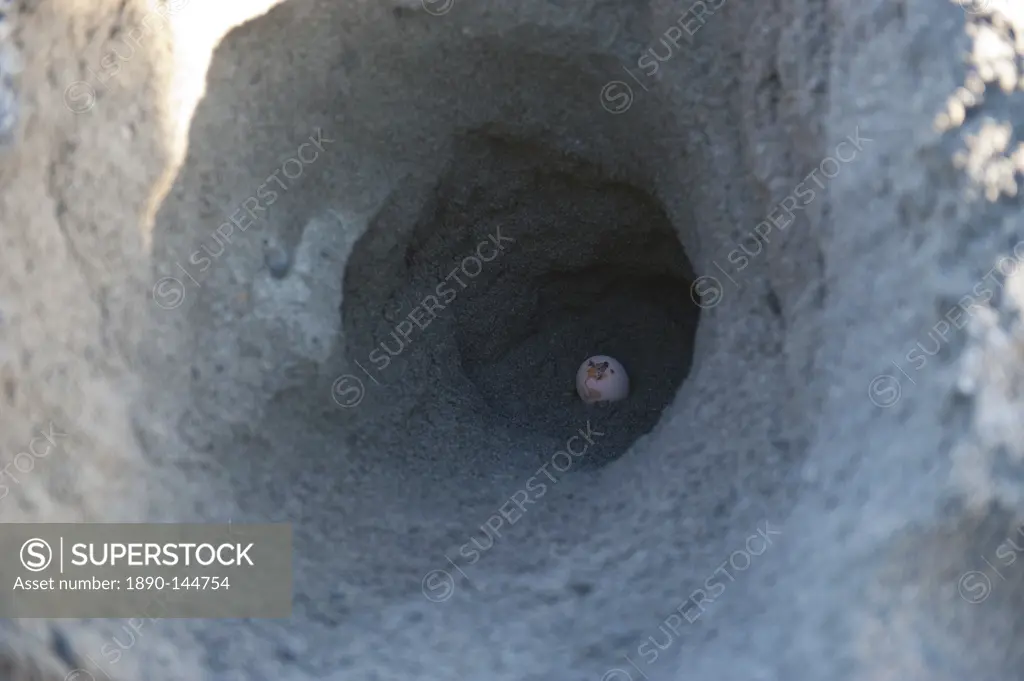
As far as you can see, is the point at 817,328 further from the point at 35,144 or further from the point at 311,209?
the point at 35,144

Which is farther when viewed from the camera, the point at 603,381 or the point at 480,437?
the point at 603,381

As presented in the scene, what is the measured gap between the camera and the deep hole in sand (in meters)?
2.18

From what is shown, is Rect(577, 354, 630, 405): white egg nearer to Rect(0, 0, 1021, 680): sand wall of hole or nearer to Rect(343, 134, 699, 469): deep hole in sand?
Rect(343, 134, 699, 469): deep hole in sand

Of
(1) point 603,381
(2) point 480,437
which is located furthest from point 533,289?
(2) point 480,437

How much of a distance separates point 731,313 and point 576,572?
0.58 meters

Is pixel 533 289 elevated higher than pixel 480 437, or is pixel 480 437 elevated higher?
pixel 533 289

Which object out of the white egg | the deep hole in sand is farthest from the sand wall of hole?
the white egg

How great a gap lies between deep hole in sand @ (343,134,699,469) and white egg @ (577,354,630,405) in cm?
4

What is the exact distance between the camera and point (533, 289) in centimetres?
274

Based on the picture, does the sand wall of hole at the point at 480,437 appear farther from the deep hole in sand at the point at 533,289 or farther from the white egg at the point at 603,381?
the white egg at the point at 603,381

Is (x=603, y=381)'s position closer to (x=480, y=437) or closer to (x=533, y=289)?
(x=533, y=289)

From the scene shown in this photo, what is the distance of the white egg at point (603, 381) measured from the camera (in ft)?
9.03

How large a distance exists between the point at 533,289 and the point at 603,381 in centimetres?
38

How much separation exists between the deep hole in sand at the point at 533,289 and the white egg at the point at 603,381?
4 centimetres
